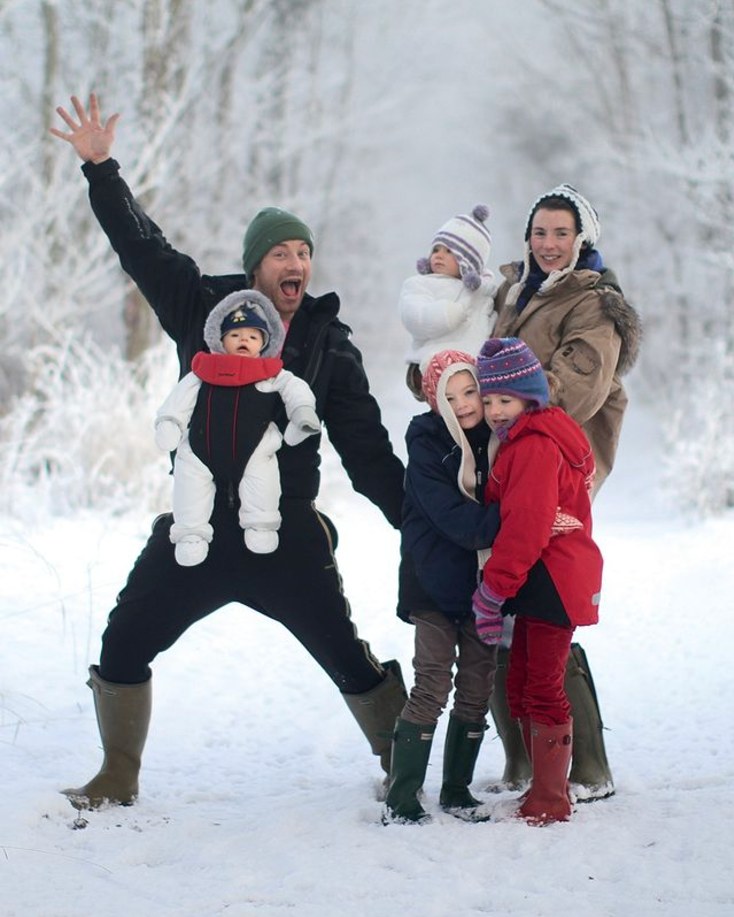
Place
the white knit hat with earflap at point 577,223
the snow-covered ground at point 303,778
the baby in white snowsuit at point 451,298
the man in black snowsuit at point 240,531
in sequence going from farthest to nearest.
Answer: the baby in white snowsuit at point 451,298 → the white knit hat with earflap at point 577,223 → the man in black snowsuit at point 240,531 → the snow-covered ground at point 303,778

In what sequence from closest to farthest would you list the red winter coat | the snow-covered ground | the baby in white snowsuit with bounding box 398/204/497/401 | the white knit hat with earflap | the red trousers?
the snow-covered ground, the red winter coat, the red trousers, the white knit hat with earflap, the baby in white snowsuit with bounding box 398/204/497/401

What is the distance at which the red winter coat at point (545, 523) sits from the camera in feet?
9.85

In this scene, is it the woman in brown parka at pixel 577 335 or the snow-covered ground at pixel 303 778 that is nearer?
the snow-covered ground at pixel 303 778

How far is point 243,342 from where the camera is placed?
10.6ft

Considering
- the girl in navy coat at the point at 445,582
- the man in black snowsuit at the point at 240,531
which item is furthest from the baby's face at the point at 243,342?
the girl in navy coat at the point at 445,582

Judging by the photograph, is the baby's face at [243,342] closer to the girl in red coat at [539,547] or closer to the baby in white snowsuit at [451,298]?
the baby in white snowsuit at [451,298]

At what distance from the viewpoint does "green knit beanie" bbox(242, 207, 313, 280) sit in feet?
11.3

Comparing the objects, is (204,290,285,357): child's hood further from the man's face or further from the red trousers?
the red trousers

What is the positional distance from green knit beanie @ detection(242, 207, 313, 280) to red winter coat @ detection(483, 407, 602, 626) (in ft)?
3.21

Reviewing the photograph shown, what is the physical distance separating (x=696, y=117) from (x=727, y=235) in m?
2.80

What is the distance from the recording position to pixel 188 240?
549 inches

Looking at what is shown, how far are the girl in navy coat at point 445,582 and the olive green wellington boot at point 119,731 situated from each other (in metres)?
0.81

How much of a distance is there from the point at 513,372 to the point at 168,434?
1030 millimetres

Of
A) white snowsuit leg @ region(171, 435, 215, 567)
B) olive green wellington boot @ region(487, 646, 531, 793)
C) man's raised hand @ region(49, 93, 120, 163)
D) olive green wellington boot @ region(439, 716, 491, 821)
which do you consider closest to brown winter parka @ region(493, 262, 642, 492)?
olive green wellington boot @ region(487, 646, 531, 793)
